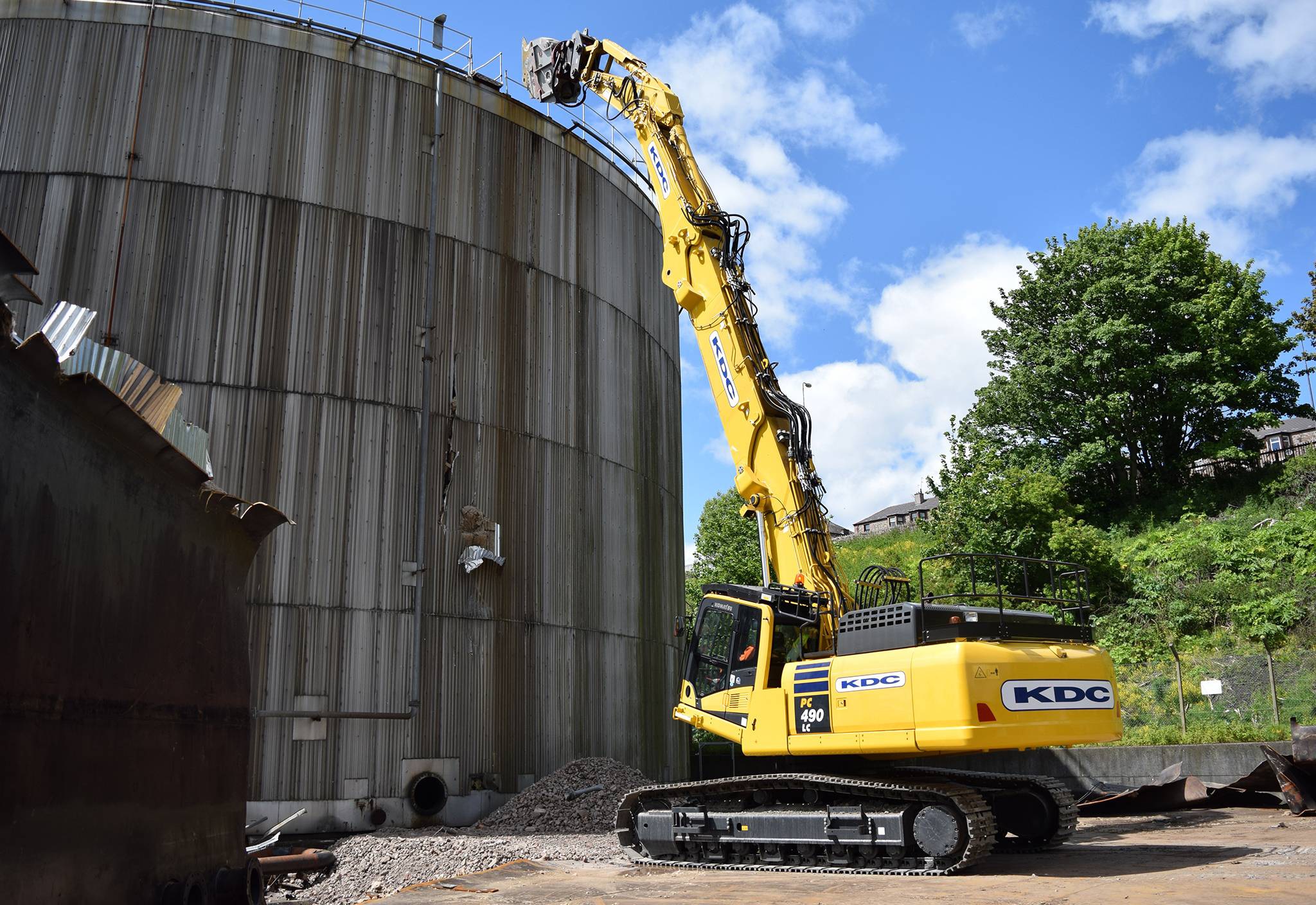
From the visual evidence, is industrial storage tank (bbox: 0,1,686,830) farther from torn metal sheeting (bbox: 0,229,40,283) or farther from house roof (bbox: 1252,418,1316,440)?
house roof (bbox: 1252,418,1316,440)

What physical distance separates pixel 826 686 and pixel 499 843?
4.65 m

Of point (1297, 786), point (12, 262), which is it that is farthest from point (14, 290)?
point (1297, 786)

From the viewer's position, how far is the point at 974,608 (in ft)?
37.6

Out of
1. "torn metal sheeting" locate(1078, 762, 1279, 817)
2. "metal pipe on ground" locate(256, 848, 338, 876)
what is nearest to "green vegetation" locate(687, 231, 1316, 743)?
"torn metal sheeting" locate(1078, 762, 1279, 817)

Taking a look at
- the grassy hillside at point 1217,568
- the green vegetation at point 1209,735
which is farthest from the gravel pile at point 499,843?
the grassy hillside at point 1217,568

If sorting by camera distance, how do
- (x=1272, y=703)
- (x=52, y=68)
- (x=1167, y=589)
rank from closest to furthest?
(x=52, y=68)
(x=1272, y=703)
(x=1167, y=589)

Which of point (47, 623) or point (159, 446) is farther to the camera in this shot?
point (159, 446)

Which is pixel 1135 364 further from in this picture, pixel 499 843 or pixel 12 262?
pixel 12 262

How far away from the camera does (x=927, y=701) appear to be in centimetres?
1025

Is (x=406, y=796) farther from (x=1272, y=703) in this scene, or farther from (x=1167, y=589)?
(x=1167, y=589)

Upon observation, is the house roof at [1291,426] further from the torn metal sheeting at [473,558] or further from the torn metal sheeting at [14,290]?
the torn metal sheeting at [14,290]

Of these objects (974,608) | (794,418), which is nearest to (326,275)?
(794,418)

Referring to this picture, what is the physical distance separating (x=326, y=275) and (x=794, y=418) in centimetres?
819

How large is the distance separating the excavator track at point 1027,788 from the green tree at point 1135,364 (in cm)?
2454
